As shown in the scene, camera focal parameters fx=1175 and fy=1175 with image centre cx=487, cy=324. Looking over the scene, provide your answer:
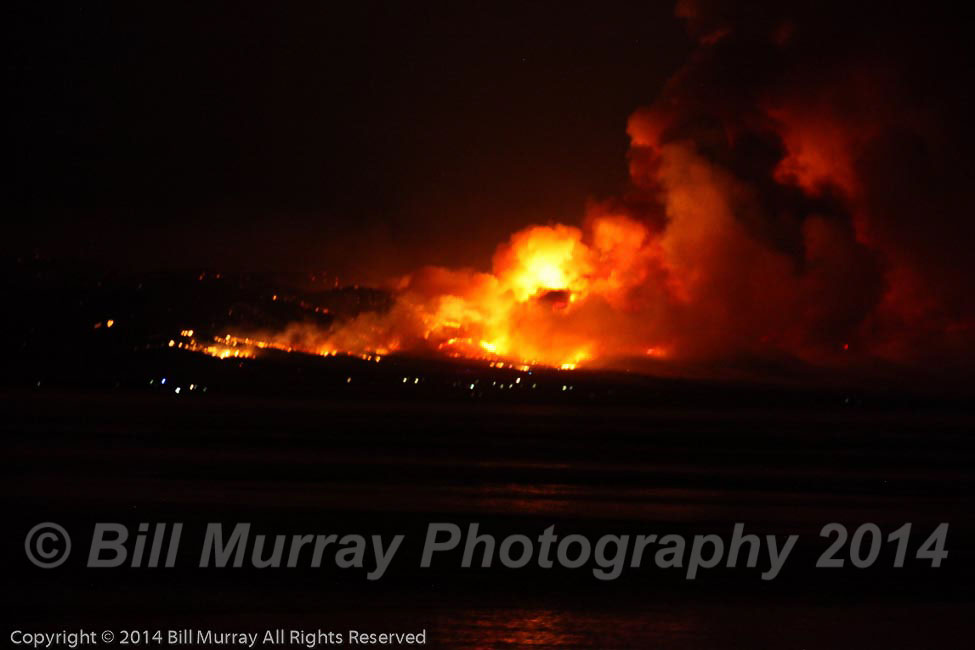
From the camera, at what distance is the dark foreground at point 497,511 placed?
1697cm

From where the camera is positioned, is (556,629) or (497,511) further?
(497,511)

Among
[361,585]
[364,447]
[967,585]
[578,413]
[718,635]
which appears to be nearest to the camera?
[718,635]

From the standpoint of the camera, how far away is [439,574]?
2017 cm

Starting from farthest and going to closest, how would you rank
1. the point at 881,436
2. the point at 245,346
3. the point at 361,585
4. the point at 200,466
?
the point at 245,346
the point at 881,436
the point at 200,466
the point at 361,585

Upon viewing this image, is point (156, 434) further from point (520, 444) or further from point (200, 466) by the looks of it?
point (520, 444)

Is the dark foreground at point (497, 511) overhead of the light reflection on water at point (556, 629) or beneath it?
overhead

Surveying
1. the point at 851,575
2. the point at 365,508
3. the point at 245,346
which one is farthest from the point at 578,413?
the point at 245,346

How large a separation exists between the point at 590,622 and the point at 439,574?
3.94m

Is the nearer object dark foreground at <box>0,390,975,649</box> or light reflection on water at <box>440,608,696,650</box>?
light reflection on water at <box>440,608,696,650</box>

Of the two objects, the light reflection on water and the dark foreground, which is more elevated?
the dark foreground

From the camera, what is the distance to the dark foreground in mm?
16969

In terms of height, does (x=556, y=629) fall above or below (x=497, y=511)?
below

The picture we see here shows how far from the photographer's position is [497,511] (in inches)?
1049

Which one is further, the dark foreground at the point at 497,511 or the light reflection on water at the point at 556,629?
the dark foreground at the point at 497,511
